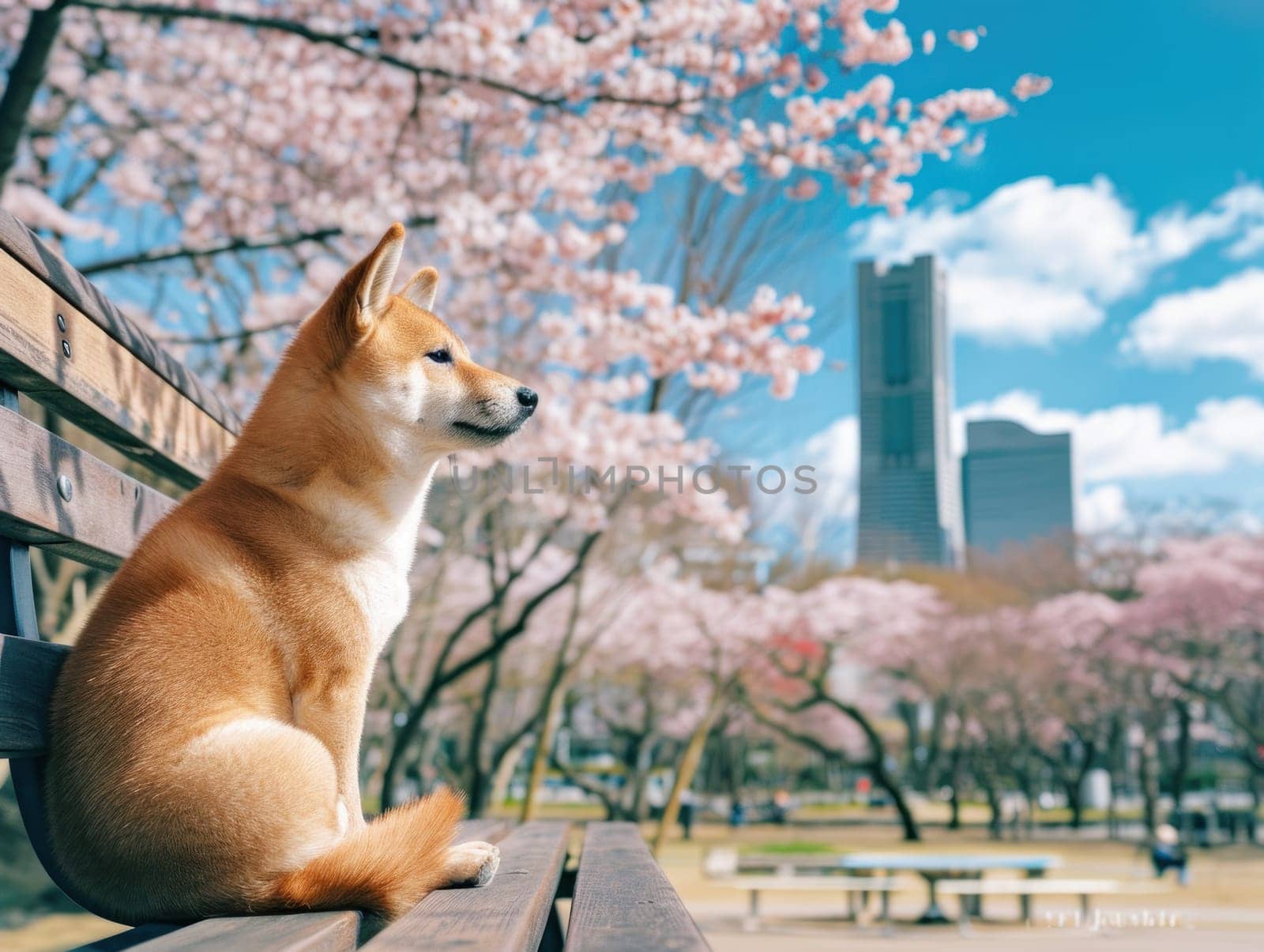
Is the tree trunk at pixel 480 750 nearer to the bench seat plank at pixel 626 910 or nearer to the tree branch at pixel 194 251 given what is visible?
the tree branch at pixel 194 251

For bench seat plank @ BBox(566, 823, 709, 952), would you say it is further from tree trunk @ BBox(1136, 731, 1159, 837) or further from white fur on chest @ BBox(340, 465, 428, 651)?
tree trunk @ BBox(1136, 731, 1159, 837)

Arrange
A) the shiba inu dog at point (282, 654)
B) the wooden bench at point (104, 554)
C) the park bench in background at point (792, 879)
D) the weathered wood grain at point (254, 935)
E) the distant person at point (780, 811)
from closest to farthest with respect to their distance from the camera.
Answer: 1. the weathered wood grain at point (254, 935)
2. the wooden bench at point (104, 554)
3. the shiba inu dog at point (282, 654)
4. the park bench in background at point (792, 879)
5. the distant person at point (780, 811)

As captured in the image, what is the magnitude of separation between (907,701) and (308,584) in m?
35.5

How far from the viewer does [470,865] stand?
6.09 ft

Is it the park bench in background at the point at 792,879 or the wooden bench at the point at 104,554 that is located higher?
the wooden bench at the point at 104,554

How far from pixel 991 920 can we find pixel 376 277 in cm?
1415

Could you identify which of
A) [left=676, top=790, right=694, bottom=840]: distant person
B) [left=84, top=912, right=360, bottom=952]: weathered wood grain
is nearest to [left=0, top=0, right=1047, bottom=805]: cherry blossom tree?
[left=84, top=912, right=360, bottom=952]: weathered wood grain

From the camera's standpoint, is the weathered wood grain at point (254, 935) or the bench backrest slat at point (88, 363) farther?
the bench backrest slat at point (88, 363)

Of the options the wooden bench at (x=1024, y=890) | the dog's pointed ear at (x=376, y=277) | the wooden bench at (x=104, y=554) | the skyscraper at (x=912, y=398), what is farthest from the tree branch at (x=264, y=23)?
the skyscraper at (x=912, y=398)

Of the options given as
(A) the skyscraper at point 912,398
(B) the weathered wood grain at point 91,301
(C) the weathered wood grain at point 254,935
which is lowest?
(C) the weathered wood grain at point 254,935

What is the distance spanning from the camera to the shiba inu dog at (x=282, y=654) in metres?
1.60

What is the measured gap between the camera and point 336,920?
1.53 metres

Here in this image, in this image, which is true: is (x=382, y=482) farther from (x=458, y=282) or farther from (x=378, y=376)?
(x=458, y=282)

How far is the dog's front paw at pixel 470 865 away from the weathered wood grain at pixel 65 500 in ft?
2.91
